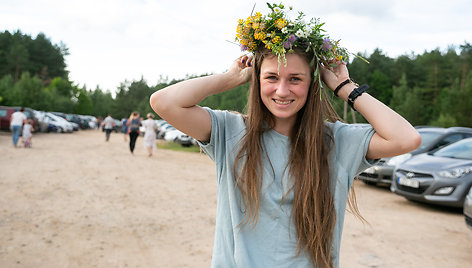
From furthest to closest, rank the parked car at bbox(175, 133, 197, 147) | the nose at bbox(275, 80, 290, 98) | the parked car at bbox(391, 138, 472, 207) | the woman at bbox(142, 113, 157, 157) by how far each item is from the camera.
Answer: the parked car at bbox(175, 133, 197, 147) → the woman at bbox(142, 113, 157, 157) → the parked car at bbox(391, 138, 472, 207) → the nose at bbox(275, 80, 290, 98)

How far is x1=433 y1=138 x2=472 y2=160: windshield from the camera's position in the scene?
29.3 ft

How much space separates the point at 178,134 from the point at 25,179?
56.2ft

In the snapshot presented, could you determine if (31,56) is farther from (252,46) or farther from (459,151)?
(252,46)

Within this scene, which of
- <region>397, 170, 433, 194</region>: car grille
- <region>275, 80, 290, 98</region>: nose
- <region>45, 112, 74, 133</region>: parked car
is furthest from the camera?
<region>45, 112, 74, 133</region>: parked car

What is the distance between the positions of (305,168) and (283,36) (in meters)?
0.67

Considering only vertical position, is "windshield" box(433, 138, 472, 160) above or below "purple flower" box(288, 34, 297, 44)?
below

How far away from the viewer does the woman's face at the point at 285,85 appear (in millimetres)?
1988

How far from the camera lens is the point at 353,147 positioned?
1996mm

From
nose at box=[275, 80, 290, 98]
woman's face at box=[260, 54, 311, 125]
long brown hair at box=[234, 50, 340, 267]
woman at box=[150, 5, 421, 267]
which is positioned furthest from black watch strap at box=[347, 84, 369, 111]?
nose at box=[275, 80, 290, 98]

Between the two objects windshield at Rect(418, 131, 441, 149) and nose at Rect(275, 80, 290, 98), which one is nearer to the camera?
nose at Rect(275, 80, 290, 98)

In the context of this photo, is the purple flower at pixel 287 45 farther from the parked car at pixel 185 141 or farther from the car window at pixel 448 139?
the parked car at pixel 185 141

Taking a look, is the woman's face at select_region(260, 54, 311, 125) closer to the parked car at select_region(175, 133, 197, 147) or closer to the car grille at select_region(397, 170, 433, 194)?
the car grille at select_region(397, 170, 433, 194)

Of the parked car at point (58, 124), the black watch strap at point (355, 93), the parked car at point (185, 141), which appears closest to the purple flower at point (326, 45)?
the black watch strap at point (355, 93)

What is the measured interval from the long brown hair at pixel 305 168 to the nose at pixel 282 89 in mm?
149
